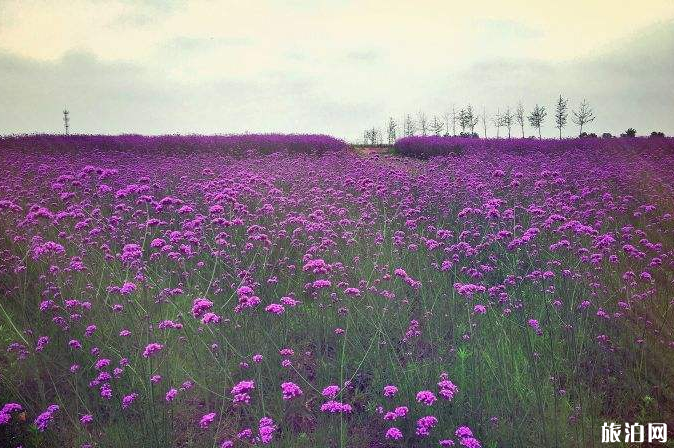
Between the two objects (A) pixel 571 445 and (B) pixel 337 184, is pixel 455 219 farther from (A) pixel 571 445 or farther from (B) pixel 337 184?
(A) pixel 571 445

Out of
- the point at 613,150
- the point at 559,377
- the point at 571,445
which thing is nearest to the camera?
the point at 571,445

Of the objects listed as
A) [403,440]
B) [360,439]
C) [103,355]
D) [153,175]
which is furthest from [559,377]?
[153,175]

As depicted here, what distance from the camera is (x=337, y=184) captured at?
37.7ft

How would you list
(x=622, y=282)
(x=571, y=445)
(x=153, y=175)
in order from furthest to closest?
(x=153, y=175), (x=622, y=282), (x=571, y=445)

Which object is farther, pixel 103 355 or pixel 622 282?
pixel 622 282

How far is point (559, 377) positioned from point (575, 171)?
1004 cm

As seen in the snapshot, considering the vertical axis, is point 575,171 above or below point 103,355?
above

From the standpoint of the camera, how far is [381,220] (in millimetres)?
8422

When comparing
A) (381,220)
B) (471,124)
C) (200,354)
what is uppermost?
(471,124)

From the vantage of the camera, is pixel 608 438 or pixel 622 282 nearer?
pixel 608 438

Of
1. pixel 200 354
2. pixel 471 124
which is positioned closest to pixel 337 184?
pixel 200 354

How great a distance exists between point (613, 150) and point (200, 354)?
22437mm

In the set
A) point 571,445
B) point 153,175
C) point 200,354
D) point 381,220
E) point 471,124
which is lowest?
point 571,445

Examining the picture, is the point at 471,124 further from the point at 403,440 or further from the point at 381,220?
the point at 403,440
